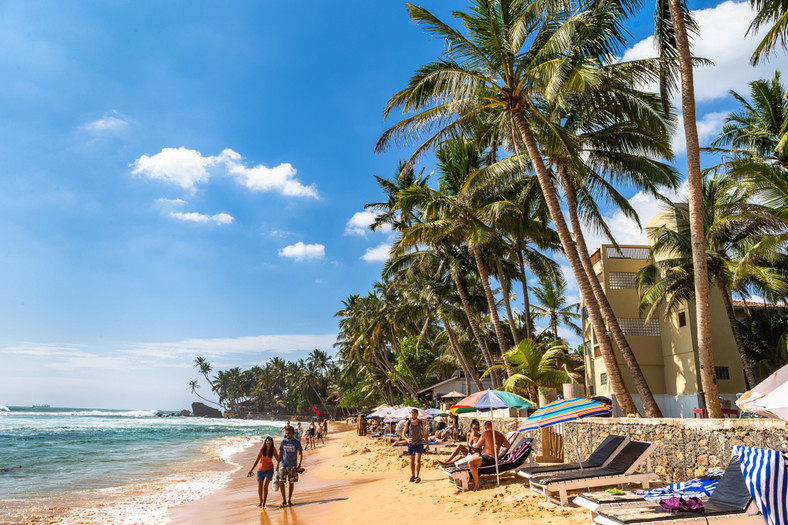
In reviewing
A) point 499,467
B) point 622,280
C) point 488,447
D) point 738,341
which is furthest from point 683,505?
point 622,280

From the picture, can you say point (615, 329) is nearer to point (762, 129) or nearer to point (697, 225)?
point (697, 225)

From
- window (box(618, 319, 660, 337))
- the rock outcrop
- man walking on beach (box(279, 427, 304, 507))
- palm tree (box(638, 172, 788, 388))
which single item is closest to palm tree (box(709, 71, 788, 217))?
palm tree (box(638, 172, 788, 388))

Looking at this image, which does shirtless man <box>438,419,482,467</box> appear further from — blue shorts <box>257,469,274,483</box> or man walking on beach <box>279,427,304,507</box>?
blue shorts <box>257,469,274,483</box>

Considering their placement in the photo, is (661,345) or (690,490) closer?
(690,490)

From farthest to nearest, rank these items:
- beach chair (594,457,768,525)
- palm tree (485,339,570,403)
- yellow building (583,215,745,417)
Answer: yellow building (583,215,745,417)
palm tree (485,339,570,403)
beach chair (594,457,768,525)

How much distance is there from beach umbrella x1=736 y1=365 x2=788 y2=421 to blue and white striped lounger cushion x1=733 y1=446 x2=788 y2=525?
1.24 ft

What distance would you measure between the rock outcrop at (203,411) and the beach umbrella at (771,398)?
138m

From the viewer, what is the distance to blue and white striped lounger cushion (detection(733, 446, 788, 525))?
4695 mm

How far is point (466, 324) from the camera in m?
29.7

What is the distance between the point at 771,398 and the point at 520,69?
9.77m

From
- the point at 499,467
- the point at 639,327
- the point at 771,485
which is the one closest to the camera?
the point at 771,485

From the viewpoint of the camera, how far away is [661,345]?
20609mm

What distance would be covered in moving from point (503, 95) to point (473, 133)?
321 centimetres

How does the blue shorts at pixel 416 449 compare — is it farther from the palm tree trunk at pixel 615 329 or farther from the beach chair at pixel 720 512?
the beach chair at pixel 720 512
